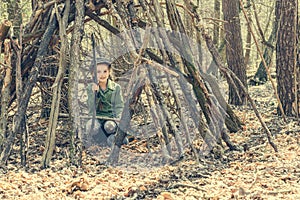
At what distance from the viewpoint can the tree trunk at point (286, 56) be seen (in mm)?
5402

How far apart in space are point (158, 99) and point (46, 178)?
881mm

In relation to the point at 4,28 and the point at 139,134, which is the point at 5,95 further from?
the point at 139,134

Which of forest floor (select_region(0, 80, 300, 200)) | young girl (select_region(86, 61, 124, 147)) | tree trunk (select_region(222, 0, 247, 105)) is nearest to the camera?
forest floor (select_region(0, 80, 300, 200))

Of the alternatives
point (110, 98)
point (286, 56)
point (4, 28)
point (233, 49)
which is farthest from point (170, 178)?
point (233, 49)

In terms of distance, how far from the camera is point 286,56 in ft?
18.0

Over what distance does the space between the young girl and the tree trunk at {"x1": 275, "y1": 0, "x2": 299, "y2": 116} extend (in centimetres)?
233

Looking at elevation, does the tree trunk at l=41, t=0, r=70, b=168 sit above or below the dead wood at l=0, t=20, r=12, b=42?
below

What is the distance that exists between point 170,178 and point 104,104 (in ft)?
3.75

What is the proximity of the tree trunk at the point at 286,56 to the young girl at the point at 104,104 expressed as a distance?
91.8 inches

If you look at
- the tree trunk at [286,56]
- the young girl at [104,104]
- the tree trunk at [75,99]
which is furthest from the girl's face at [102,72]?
the tree trunk at [286,56]

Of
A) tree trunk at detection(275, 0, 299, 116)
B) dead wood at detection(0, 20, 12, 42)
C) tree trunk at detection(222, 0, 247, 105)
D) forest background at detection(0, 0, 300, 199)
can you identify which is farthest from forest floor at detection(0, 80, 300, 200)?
tree trunk at detection(222, 0, 247, 105)

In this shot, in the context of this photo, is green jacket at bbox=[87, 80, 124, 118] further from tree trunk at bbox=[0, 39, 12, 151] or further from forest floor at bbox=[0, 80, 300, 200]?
tree trunk at bbox=[0, 39, 12, 151]

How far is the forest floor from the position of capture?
2.65 metres

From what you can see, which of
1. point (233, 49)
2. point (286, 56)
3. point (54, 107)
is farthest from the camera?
point (233, 49)
